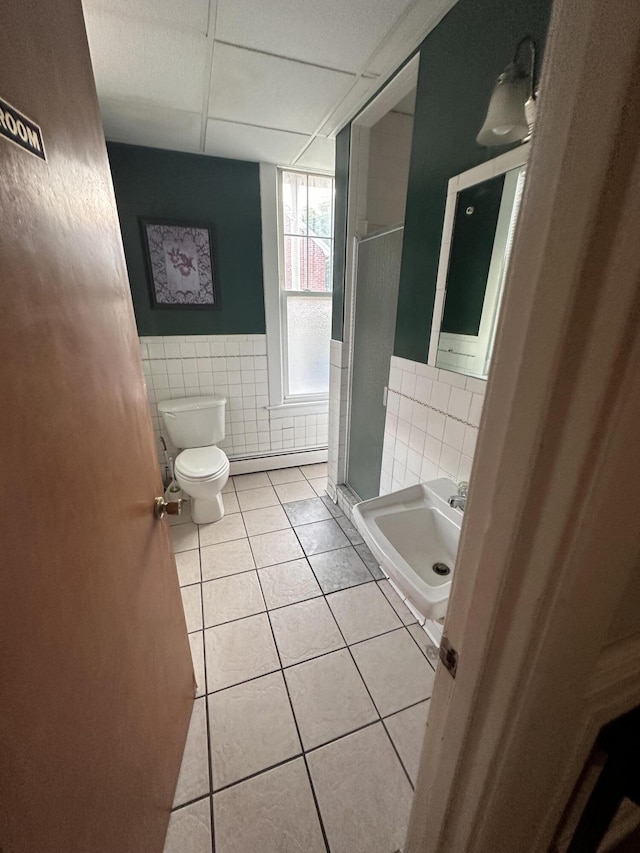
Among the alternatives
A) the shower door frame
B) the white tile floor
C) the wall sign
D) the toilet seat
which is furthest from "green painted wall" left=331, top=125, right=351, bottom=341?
the wall sign

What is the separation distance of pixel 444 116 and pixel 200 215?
1.72 metres

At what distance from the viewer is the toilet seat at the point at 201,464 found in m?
2.13

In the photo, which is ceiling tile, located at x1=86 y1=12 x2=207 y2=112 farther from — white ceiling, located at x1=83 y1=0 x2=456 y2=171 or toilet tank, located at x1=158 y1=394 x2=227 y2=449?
toilet tank, located at x1=158 y1=394 x2=227 y2=449

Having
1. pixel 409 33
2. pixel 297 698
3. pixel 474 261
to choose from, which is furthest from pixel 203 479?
pixel 409 33

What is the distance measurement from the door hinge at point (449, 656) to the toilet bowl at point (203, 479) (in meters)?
1.85

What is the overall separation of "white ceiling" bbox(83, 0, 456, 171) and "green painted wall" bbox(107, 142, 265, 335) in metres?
0.19

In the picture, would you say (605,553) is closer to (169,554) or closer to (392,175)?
(169,554)

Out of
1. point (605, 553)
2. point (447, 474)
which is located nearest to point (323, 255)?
point (447, 474)

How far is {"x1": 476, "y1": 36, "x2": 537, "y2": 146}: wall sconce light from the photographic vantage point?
92cm

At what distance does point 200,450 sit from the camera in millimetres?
2455

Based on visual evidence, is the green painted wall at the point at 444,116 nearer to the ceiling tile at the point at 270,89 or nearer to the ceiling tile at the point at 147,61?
the ceiling tile at the point at 270,89

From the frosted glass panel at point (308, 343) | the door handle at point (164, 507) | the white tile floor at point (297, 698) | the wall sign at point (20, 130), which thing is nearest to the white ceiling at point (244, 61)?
the frosted glass panel at point (308, 343)

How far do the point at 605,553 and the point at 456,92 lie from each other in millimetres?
1573

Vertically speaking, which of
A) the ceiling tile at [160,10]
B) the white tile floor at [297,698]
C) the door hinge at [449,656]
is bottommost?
the white tile floor at [297,698]
